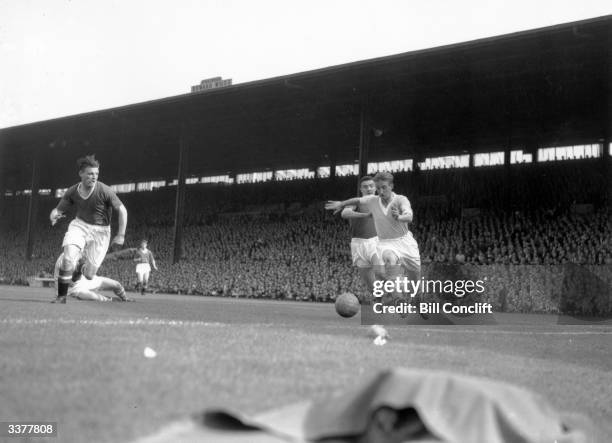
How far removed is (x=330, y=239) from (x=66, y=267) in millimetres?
16276

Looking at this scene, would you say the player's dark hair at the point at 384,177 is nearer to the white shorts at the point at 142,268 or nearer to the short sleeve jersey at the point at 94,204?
the short sleeve jersey at the point at 94,204

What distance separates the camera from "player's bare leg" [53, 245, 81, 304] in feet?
37.0

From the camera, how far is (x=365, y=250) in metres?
11.8

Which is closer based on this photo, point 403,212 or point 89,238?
point 403,212

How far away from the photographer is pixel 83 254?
11.9 metres

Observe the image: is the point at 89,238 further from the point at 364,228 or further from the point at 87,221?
the point at 364,228

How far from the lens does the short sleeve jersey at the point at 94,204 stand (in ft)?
37.9

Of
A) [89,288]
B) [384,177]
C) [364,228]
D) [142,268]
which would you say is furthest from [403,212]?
[142,268]

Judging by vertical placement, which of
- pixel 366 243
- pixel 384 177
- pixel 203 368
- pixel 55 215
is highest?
pixel 384 177

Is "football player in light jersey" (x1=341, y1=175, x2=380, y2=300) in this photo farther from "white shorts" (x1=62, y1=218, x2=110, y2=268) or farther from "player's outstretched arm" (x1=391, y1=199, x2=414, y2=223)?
"white shorts" (x1=62, y1=218, x2=110, y2=268)

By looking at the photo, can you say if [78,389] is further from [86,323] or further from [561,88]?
[561,88]

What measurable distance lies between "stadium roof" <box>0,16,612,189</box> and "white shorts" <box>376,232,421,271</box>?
9499 mm

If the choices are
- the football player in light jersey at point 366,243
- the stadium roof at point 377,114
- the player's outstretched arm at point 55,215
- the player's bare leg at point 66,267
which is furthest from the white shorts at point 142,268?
the football player in light jersey at point 366,243

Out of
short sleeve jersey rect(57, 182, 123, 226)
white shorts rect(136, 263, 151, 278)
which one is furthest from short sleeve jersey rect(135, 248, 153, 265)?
short sleeve jersey rect(57, 182, 123, 226)
